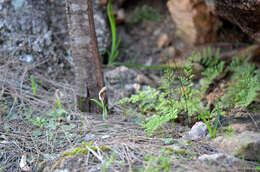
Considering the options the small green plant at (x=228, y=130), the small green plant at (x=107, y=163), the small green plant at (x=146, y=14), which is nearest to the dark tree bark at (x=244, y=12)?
the small green plant at (x=228, y=130)

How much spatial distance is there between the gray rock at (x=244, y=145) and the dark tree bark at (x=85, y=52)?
3.71 ft

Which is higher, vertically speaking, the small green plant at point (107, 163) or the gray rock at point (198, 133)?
the gray rock at point (198, 133)

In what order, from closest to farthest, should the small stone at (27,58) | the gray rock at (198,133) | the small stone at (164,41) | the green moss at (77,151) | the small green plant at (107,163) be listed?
the small green plant at (107,163) → the green moss at (77,151) → the gray rock at (198,133) → the small stone at (27,58) → the small stone at (164,41)

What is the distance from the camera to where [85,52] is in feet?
7.37

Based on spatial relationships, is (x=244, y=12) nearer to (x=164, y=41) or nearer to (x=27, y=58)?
(x=164, y=41)

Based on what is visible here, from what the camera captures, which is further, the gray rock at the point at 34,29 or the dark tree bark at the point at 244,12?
the gray rock at the point at 34,29

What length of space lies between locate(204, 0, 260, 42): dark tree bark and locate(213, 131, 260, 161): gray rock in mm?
1154

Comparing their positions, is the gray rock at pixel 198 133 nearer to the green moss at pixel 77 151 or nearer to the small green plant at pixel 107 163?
the small green plant at pixel 107 163

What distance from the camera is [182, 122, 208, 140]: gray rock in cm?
188

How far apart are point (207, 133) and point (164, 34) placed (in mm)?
2180

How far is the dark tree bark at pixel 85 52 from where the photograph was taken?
85.1 inches

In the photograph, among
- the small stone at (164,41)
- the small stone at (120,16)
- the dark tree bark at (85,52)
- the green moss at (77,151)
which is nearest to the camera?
the green moss at (77,151)

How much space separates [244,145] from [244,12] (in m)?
1.33

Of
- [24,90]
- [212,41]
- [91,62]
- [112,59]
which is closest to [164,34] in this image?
[212,41]
